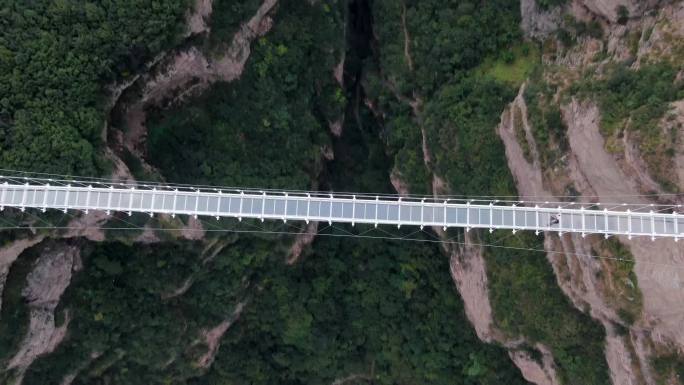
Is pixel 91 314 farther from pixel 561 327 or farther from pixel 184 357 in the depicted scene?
pixel 561 327

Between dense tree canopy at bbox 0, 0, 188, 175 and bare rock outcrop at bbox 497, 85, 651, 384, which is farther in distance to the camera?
dense tree canopy at bbox 0, 0, 188, 175

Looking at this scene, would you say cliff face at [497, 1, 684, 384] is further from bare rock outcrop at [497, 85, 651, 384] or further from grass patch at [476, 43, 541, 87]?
grass patch at [476, 43, 541, 87]

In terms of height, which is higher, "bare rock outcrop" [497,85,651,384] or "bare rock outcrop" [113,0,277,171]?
"bare rock outcrop" [113,0,277,171]

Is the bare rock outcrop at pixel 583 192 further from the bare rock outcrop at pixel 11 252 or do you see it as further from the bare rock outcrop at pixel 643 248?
the bare rock outcrop at pixel 11 252

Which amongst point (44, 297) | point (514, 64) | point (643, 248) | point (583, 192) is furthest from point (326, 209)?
point (44, 297)

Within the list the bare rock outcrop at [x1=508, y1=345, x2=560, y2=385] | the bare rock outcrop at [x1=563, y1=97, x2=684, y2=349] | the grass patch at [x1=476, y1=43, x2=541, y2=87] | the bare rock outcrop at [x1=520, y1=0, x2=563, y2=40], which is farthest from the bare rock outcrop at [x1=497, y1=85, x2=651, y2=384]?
the bare rock outcrop at [x1=520, y1=0, x2=563, y2=40]

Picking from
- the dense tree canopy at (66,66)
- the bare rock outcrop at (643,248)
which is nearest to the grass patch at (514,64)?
the bare rock outcrop at (643,248)

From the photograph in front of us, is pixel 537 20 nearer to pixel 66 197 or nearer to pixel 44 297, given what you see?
pixel 66 197
